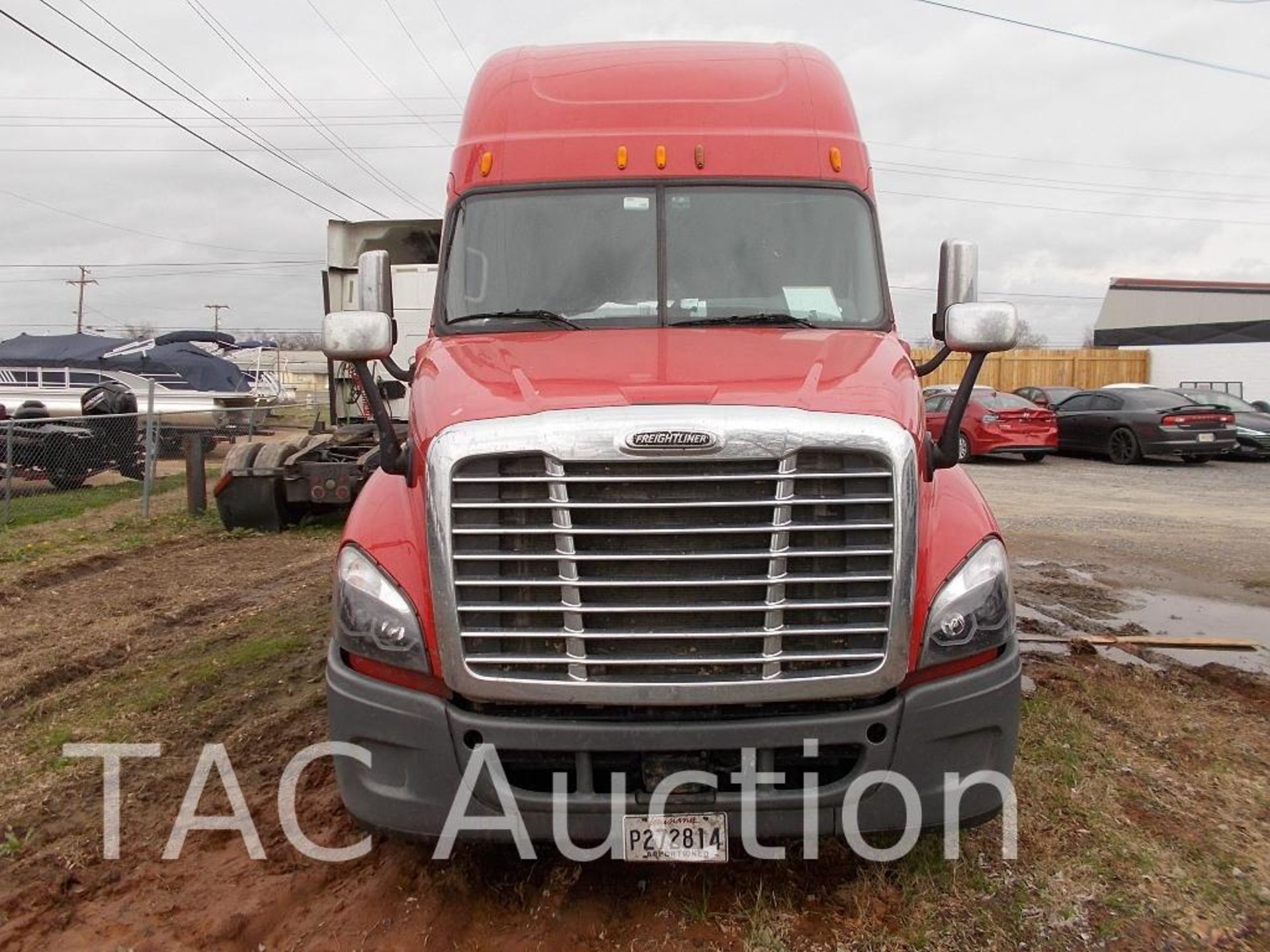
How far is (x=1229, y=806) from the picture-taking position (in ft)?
12.9

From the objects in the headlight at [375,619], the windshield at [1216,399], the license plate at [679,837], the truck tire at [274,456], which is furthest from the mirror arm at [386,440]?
the windshield at [1216,399]

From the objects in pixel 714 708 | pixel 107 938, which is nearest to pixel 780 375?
pixel 714 708

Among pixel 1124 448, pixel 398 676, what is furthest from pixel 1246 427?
pixel 398 676

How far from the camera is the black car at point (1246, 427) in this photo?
19.2 metres

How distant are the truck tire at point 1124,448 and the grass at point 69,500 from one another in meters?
16.5

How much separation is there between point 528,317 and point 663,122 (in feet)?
4.02

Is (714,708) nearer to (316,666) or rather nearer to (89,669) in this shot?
(316,666)

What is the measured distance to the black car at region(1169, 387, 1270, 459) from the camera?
19.2 metres

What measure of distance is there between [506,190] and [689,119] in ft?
3.03

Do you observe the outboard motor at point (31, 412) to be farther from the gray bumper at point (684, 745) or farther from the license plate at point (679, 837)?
the license plate at point (679, 837)

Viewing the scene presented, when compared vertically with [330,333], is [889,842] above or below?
below

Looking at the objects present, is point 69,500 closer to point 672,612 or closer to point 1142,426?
point 672,612

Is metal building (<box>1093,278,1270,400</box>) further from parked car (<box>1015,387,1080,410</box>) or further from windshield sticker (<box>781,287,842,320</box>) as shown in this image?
windshield sticker (<box>781,287,842,320</box>)

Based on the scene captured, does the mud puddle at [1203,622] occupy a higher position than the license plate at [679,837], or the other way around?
the license plate at [679,837]
